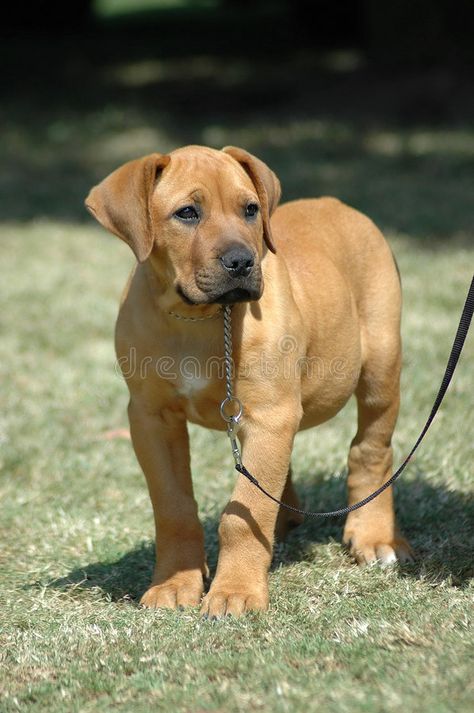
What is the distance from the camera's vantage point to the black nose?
434 centimetres

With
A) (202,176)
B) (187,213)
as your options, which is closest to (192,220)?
(187,213)

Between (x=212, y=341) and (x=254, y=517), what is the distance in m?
0.75

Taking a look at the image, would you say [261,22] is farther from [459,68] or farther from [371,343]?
[371,343]

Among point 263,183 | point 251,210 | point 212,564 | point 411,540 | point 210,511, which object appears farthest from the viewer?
point 210,511

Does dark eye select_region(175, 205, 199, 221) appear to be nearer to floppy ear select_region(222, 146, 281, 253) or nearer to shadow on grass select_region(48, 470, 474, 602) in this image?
floppy ear select_region(222, 146, 281, 253)

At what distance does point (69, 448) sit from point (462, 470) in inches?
100

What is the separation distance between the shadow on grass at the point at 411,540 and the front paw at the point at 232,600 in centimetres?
62

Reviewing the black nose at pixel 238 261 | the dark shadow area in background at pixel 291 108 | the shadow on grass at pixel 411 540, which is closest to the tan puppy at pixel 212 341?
the black nose at pixel 238 261

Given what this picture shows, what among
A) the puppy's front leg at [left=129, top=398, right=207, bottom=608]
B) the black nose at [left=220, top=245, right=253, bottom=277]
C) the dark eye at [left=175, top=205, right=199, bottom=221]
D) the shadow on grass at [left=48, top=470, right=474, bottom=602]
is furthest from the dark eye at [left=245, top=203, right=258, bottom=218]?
the shadow on grass at [left=48, top=470, right=474, bottom=602]

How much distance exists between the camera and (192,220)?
180 inches

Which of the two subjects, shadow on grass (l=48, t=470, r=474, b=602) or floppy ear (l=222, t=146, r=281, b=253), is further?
shadow on grass (l=48, t=470, r=474, b=602)

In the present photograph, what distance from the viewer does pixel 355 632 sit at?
13.5 feet

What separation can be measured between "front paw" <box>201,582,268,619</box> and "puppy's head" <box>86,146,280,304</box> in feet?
3.87

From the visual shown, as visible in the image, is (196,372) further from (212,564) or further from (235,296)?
(212,564)
